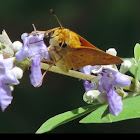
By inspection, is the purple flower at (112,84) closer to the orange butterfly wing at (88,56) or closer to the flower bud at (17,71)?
the orange butterfly wing at (88,56)

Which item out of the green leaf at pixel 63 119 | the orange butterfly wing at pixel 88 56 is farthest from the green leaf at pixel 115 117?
the orange butterfly wing at pixel 88 56

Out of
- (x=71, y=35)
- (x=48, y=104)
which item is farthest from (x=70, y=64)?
(x=48, y=104)

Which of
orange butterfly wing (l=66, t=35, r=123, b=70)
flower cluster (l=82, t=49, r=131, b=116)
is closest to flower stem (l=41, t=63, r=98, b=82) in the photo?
flower cluster (l=82, t=49, r=131, b=116)

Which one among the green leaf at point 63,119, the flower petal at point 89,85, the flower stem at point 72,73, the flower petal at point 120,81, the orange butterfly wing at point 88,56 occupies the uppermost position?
the orange butterfly wing at point 88,56

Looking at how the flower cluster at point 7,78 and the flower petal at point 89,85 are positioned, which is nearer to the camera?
the flower cluster at point 7,78

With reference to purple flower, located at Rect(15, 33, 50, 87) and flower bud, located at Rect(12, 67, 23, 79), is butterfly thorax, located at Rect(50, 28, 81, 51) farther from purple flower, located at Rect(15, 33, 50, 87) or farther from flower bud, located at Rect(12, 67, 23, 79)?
flower bud, located at Rect(12, 67, 23, 79)

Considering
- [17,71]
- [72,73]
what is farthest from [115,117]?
[17,71]

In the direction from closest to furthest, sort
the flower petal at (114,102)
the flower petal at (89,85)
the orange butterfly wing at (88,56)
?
the orange butterfly wing at (88,56), the flower petal at (114,102), the flower petal at (89,85)

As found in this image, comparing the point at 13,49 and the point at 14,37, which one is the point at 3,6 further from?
the point at 13,49
